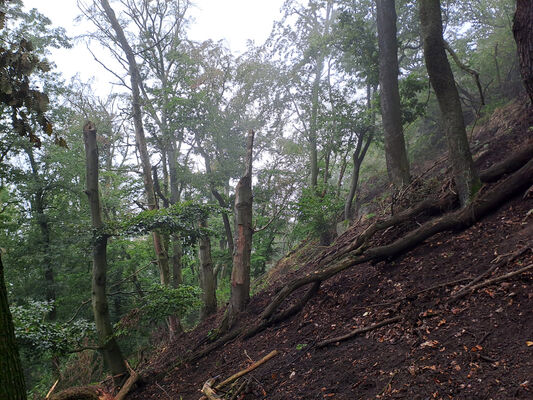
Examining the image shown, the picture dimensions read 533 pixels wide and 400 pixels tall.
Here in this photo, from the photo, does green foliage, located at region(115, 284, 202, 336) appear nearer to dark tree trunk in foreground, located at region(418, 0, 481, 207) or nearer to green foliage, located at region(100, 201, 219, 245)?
green foliage, located at region(100, 201, 219, 245)

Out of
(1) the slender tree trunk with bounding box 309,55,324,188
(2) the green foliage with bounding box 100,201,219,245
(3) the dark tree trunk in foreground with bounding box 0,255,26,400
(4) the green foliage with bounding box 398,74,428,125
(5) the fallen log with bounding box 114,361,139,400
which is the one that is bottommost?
(5) the fallen log with bounding box 114,361,139,400

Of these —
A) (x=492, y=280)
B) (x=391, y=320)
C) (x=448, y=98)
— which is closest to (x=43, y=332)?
(x=391, y=320)

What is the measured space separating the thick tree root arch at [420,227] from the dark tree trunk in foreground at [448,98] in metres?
0.26

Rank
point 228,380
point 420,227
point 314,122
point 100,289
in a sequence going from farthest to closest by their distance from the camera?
1. point 314,122
2. point 100,289
3. point 420,227
4. point 228,380

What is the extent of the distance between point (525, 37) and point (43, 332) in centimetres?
671

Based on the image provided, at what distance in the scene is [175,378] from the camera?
5.48m

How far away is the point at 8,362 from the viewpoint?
6.48 feet

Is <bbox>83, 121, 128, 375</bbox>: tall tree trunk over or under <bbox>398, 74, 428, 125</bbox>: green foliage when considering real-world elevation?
under

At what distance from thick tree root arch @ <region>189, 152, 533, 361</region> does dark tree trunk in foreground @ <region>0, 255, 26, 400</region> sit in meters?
3.66

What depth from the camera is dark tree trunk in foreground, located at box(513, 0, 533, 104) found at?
310 cm

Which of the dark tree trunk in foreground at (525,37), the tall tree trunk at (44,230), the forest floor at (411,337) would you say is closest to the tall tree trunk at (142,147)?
the forest floor at (411,337)

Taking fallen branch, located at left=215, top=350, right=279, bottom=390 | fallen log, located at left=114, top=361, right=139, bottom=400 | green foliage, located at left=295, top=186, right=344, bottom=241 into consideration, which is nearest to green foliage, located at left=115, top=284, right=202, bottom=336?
fallen log, located at left=114, top=361, right=139, bottom=400

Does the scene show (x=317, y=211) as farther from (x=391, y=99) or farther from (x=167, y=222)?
(x=167, y=222)

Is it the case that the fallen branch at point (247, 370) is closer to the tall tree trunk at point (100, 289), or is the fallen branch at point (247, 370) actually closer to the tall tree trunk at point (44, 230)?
the tall tree trunk at point (100, 289)
